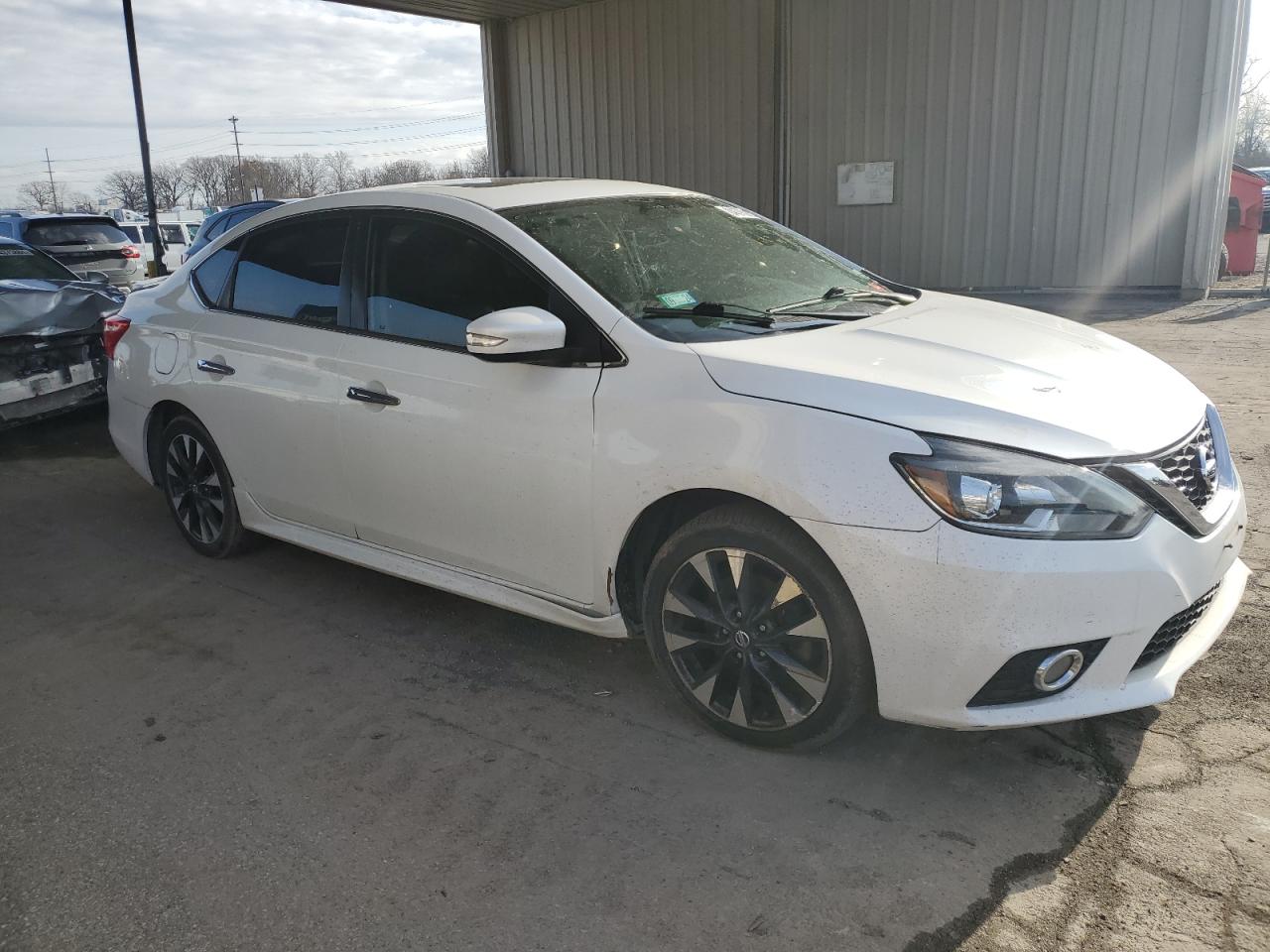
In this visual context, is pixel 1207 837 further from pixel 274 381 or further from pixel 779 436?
pixel 274 381

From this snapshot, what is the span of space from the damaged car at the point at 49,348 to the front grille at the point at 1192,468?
708 centimetres

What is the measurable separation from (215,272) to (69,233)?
1335 cm

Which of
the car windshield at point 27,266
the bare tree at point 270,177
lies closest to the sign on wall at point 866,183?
the car windshield at point 27,266

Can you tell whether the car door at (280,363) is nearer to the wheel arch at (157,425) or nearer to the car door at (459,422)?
the car door at (459,422)

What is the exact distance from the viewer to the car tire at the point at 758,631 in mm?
2799

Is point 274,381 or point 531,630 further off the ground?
point 274,381

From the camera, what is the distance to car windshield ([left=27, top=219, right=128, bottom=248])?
15.7 metres

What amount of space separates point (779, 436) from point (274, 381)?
2.32 m

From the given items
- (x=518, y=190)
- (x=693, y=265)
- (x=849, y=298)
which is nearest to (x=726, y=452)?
(x=693, y=265)

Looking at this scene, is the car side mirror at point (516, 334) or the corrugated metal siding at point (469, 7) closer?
the car side mirror at point (516, 334)

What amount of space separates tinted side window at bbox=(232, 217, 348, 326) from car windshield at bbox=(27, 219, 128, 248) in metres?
13.3

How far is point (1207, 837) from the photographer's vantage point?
2609mm

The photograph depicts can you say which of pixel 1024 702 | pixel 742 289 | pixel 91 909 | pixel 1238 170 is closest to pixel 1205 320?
pixel 1238 170

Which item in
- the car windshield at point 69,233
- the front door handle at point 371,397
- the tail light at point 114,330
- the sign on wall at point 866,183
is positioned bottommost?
the front door handle at point 371,397
